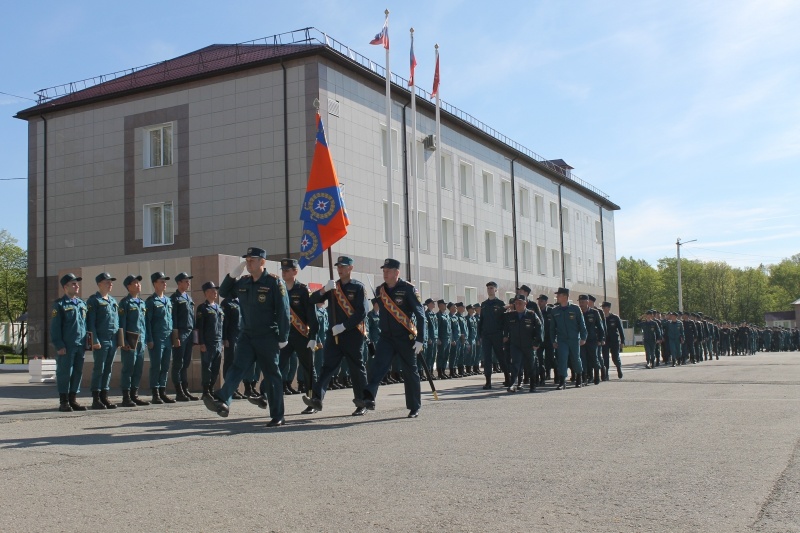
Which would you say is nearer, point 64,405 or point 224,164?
point 64,405

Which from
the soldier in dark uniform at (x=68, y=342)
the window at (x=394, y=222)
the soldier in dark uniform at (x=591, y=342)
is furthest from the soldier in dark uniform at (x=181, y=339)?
the window at (x=394, y=222)

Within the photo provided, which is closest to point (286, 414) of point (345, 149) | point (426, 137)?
point (345, 149)

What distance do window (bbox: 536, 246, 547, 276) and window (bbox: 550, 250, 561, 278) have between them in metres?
1.56

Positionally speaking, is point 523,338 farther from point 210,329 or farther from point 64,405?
point 64,405

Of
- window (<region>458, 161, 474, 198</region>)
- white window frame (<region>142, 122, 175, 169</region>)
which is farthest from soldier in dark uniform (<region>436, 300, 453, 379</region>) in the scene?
window (<region>458, 161, 474, 198</region>)

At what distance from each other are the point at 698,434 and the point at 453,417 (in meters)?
2.98

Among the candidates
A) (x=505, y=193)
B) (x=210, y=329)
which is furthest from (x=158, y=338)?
(x=505, y=193)

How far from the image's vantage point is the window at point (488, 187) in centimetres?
4252

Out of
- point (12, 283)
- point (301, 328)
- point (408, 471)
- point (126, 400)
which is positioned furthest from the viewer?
point (12, 283)

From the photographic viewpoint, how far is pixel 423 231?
117 feet

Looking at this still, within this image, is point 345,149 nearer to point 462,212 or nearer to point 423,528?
point 462,212

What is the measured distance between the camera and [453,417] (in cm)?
1002

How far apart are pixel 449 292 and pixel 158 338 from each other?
2555cm

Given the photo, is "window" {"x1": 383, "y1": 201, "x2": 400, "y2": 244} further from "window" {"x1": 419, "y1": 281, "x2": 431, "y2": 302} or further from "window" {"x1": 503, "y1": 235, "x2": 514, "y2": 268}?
"window" {"x1": 503, "y1": 235, "x2": 514, "y2": 268}
